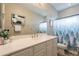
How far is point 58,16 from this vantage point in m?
1.70

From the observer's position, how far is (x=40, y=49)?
1579 millimetres

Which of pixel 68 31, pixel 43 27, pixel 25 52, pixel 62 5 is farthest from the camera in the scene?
pixel 43 27

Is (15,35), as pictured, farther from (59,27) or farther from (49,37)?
(59,27)

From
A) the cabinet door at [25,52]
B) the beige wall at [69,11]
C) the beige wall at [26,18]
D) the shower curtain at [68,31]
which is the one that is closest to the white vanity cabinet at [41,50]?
the cabinet door at [25,52]

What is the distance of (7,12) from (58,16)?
904 millimetres

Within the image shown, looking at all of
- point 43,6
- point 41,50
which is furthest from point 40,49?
point 43,6

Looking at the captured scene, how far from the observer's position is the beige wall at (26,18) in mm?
1429

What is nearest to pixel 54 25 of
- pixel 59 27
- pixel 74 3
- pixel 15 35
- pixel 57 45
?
pixel 59 27

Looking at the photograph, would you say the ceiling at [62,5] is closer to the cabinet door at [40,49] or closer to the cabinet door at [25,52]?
the cabinet door at [40,49]

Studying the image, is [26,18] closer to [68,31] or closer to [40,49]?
[40,49]

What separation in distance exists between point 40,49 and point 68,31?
0.60 meters

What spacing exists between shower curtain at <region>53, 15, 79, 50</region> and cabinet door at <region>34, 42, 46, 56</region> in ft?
1.07

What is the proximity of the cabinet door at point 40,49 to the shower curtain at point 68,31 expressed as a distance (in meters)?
0.32

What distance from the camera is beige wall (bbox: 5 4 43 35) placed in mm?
1429
